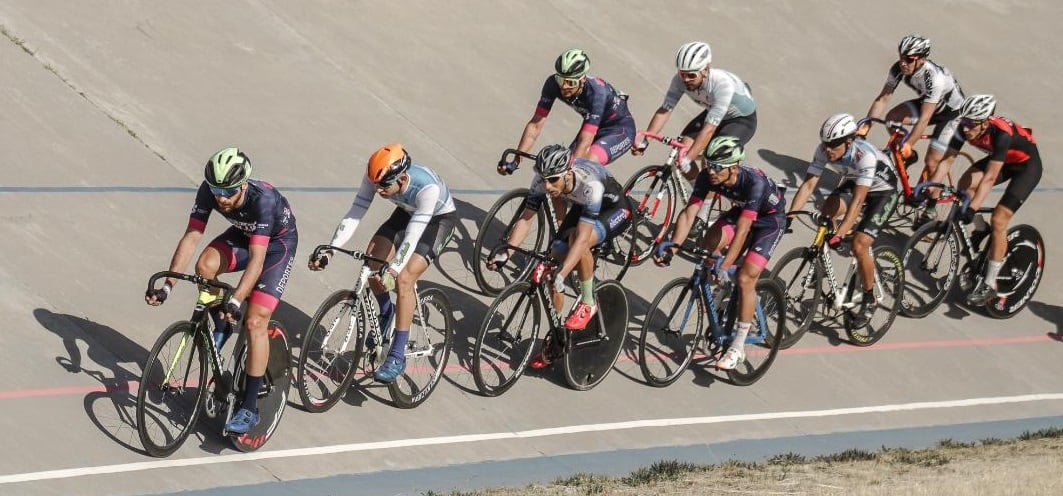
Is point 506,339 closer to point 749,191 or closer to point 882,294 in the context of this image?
point 749,191

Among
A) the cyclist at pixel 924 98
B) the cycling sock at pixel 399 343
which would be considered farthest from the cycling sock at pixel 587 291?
the cyclist at pixel 924 98

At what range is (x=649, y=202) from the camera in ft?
38.9

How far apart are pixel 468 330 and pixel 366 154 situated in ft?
9.96

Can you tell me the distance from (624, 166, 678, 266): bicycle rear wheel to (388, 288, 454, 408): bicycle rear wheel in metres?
2.67

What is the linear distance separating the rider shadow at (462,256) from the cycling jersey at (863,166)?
2841 millimetres

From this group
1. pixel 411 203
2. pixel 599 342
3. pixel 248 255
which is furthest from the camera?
pixel 599 342

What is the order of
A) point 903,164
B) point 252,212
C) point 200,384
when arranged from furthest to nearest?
point 903,164 < point 200,384 < point 252,212

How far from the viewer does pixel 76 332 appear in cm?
877

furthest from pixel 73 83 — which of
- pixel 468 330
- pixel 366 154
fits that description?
pixel 468 330

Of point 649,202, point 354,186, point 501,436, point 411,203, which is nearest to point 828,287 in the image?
point 649,202

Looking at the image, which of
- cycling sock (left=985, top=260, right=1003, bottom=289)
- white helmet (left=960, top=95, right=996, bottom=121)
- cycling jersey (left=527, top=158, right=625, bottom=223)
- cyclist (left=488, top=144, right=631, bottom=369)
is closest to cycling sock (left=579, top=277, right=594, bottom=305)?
cyclist (left=488, top=144, right=631, bottom=369)

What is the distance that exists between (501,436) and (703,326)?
6.71 feet

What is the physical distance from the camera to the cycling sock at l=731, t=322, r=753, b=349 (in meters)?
9.89

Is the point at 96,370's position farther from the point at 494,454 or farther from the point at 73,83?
the point at 73,83
